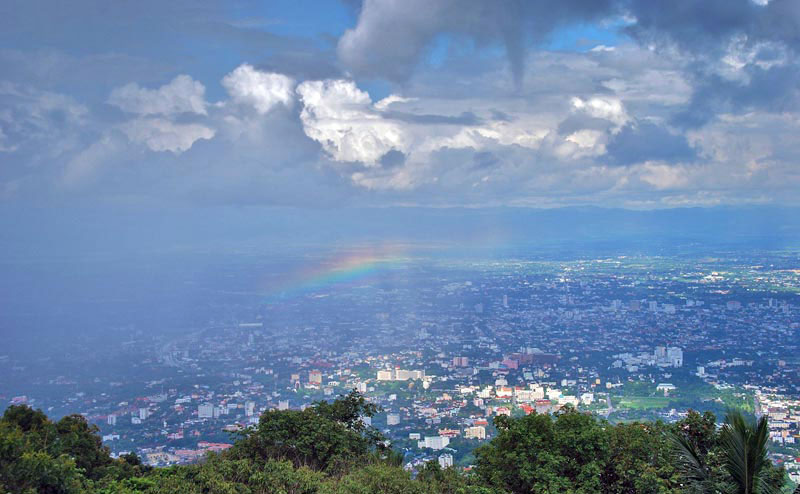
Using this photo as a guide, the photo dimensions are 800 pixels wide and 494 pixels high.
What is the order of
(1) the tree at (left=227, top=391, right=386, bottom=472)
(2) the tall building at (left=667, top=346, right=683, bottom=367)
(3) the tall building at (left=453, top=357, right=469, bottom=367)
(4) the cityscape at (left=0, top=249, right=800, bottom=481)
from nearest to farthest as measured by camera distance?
1. (1) the tree at (left=227, top=391, right=386, bottom=472)
2. (4) the cityscape at (left=0, top=249, right=800, bottom=481)
3. (2) the tall building at (left=667, top=346, right=683, bottom=367)
4. (3) the tall building at (left=453, top=357, right=469, bottom=367)

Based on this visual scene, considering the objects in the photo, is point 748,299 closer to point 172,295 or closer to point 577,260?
point 577,260

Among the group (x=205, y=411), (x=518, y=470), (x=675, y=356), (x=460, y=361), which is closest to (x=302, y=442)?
(x=518, y=470)

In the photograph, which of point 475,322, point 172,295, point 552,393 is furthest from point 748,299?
point 172,295

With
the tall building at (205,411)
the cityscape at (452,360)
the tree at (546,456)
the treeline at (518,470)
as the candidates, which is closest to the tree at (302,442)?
the treeline at (518,470)

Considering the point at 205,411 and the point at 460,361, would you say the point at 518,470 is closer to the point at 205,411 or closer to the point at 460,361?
the point at 205,411

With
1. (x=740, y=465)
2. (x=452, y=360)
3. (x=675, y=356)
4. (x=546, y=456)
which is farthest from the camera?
(x=452, y=360)

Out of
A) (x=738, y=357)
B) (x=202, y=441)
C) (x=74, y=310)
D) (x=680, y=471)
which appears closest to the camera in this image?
(x=680, y=471)

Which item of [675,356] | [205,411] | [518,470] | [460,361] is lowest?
[675,356]

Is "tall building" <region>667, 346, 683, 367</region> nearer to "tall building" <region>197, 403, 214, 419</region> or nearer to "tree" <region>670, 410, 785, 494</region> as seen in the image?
"tall building" <region>197, 403, 214, 419</region>

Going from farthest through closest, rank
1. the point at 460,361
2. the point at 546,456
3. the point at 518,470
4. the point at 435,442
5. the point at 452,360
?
the point at 452,360 → the point at 460,361 → the point at 435,442 → the point at 518,470 → the point at 546,456

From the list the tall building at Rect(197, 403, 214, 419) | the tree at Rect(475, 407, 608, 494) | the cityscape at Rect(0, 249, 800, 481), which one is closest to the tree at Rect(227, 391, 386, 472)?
the cityscape at Rect(0, 249, 800, 481)

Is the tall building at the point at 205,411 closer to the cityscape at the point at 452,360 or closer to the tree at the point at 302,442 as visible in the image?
the cityscape at the point at 452,360
